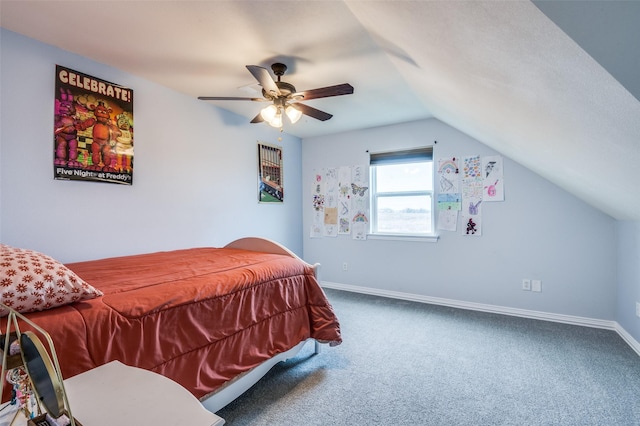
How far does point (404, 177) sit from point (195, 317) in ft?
10.4

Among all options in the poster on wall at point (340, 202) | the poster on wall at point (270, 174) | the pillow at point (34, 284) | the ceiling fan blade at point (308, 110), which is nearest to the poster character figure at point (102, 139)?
the pillow at point (34, 284)

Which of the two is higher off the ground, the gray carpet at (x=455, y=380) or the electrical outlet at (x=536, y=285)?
the electrical outlet at (x=536, y=285)

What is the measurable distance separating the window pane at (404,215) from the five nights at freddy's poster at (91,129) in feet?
9.53

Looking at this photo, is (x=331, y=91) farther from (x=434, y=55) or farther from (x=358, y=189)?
(x=358, y=189)

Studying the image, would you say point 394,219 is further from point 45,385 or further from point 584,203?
point 45,385

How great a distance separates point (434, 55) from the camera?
66.1 inches

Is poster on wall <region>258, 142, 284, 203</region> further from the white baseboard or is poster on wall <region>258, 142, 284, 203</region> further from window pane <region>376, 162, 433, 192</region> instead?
the white baseboard

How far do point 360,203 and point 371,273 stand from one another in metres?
0.95

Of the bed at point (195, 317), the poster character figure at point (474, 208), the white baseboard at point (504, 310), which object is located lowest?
the white baseboard at point (504, 310)

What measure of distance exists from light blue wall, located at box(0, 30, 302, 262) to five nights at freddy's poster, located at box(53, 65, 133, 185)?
0.06 metres

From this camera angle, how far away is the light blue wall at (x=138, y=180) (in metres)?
2.04

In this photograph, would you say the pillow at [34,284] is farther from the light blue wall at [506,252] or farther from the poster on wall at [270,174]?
the light blue wall at [506,252]

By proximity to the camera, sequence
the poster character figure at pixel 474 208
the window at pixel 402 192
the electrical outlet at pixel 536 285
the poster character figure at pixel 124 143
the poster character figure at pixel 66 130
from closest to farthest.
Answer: the poster character figure at pixel 66 130, the poster character figure at pixel 124 143, the electrical outlet at pixel 536 285, the poster character figure at pixel 474 208, the window at pixel 402 192

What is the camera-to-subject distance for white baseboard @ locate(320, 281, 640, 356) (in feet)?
8.91
